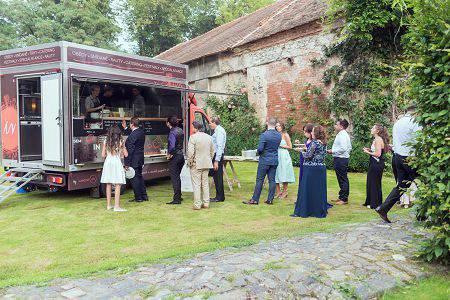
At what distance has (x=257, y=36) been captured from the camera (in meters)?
16.9

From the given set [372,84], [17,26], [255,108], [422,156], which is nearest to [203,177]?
[422,156]

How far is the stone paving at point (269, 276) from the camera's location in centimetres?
376

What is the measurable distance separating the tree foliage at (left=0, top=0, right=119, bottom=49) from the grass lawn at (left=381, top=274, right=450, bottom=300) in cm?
2483

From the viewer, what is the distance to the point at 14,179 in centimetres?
859

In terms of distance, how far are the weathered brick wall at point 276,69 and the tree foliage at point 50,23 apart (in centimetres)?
1098

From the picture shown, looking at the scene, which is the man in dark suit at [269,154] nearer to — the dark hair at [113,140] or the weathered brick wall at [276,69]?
the dark hair at [113,140]

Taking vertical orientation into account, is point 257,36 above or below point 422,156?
above

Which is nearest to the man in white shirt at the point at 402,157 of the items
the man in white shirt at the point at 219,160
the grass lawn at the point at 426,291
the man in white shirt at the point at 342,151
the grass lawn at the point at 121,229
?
the grass lawn at the point at 121,229

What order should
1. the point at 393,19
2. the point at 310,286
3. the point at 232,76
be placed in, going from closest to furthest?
the point at 310,286 → the point at 393,19 → the point at 232,76

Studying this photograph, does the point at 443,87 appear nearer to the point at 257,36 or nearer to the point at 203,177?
the point at 203,177

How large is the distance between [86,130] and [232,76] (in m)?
10.7

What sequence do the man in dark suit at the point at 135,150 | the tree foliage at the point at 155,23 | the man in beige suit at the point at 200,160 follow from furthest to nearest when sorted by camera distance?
the tree foliage at the point at 155,23
the man in dark suit at the point at 135,150
the man in beige suit at the point at 200,160

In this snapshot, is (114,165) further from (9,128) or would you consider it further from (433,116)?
(433,116)

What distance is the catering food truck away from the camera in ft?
26.9
